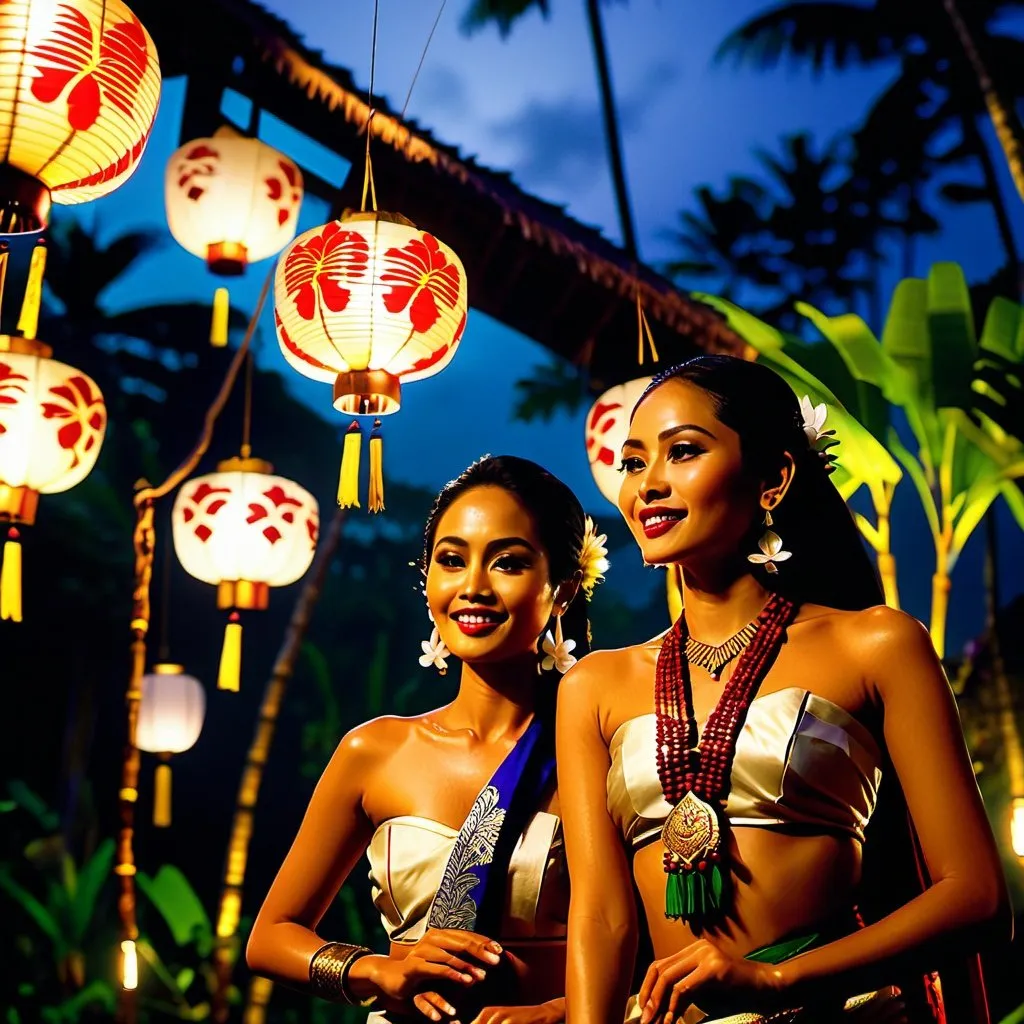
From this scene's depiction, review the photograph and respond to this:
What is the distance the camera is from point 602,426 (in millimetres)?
5672

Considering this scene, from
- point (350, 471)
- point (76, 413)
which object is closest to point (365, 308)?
point (350, 471)

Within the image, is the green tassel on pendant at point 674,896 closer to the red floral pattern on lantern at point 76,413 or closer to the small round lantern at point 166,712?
the red floral pattern on lantern at point 76,413

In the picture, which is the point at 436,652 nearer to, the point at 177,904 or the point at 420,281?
the point at 420,281

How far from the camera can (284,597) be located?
71.1 ft

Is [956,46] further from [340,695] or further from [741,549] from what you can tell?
[741,549]

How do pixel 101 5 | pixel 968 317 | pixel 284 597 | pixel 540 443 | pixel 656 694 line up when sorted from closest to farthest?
1. pixel 656 694
2. pixel 101 5
3. pixel 968 317
4. pixel 284 597
5. pixel 540 443


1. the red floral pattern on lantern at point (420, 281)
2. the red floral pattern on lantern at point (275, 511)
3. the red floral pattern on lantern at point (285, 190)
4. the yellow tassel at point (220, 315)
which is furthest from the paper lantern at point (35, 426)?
the red floral pattern on lantern at point (420, 281)

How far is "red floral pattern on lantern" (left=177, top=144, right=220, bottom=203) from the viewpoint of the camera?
577 cm

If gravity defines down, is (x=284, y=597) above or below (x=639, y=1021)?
above

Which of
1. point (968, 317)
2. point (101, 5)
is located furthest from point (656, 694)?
point (968, 317)

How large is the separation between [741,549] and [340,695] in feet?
69.2

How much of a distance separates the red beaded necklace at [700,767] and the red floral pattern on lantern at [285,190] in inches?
181

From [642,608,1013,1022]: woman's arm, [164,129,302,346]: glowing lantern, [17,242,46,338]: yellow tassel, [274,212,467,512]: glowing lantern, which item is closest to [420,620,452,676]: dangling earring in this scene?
[642,608,1013,1022]: woman's arm

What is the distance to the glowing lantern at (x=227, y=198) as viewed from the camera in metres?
5.77
